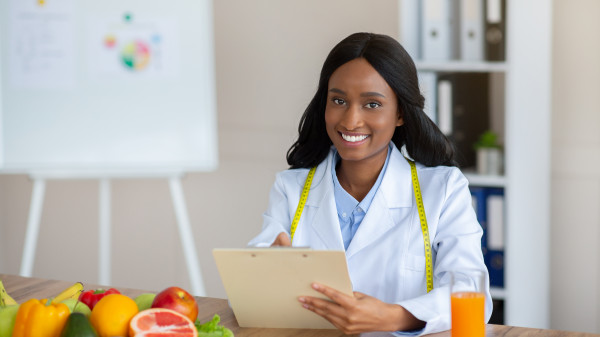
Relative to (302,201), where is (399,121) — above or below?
above

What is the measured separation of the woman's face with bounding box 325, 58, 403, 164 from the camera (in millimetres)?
1699

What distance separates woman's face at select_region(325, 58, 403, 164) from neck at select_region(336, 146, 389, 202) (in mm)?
66

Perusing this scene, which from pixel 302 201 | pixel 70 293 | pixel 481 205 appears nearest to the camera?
pixel 70 293

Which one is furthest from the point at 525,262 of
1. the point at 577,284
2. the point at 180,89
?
the point at 180,89

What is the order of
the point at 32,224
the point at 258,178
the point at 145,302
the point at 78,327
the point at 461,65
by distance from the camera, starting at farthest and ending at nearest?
the point at 258,178 → the point at 32,224 → the point at 461,65 → the point at 145,302 → the point at 78,327

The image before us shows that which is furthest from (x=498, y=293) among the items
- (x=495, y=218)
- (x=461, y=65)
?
(x=461, y=65)

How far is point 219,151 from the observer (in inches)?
144

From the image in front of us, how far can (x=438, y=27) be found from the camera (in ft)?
9.29

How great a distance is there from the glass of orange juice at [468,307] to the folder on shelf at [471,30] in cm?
166

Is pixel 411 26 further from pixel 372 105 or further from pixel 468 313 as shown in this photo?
pixel 468 313

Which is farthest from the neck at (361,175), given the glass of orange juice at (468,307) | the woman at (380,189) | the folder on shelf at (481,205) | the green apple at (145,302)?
the folder on shelf at (481,205)

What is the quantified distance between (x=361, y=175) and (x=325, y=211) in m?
0.13

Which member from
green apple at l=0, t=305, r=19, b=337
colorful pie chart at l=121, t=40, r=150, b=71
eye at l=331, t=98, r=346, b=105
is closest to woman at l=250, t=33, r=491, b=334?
eye at l=331, t=98, r=346, b=105

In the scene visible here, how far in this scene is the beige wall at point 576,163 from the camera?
9.86 feet
